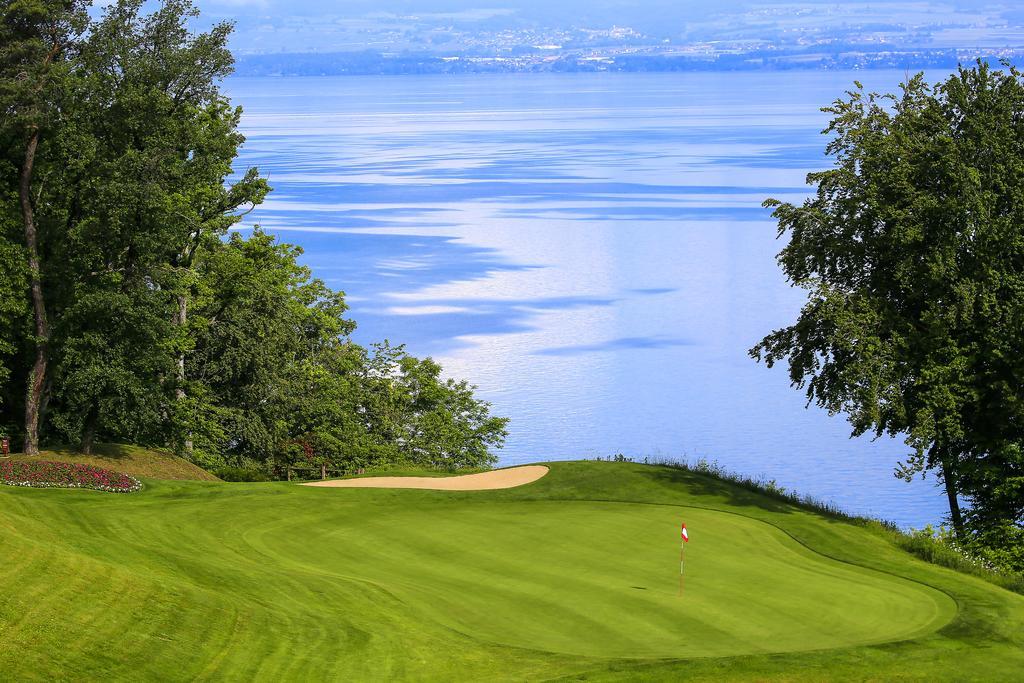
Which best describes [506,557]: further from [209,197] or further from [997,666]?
[209,197]

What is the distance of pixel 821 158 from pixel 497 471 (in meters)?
136

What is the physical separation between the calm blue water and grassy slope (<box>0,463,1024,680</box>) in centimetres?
3541

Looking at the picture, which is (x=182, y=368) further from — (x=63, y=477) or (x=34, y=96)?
(x=63, y=477)

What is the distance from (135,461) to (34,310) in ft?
17.9

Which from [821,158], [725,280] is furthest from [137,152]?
[821,158]

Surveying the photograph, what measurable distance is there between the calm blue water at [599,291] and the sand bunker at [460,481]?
29775 mm

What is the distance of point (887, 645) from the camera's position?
1825 cm

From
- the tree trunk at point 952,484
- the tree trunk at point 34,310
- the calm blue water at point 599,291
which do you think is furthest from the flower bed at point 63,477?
the calm blue water at point 599,291

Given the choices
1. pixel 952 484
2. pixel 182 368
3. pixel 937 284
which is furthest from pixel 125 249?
pixel 952 484

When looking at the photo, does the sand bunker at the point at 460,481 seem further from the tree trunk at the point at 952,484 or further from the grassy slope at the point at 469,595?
the tree trunk at the point at 952,484

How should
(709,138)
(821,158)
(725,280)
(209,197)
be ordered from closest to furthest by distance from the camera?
1. (209,197)
2. (725,280)
3. (821,158)
4. (709,138)

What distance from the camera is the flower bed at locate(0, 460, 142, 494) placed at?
28922mm

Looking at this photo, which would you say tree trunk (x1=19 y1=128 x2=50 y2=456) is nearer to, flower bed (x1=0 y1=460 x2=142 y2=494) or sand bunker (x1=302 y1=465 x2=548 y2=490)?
flower bed (x1=0 y1=460 x2=142 y2=494)

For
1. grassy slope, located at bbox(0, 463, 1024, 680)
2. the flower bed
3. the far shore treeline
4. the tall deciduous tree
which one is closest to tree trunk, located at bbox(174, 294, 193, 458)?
the far shore treeline
